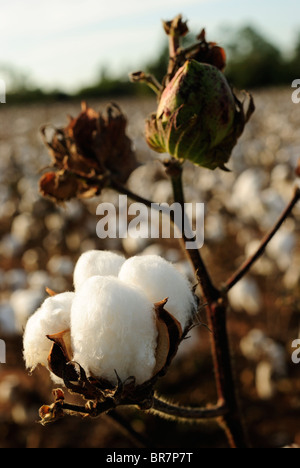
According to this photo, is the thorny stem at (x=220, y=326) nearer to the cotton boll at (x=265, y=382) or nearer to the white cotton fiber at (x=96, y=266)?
the white cotton fiber at (x=96, y=266)

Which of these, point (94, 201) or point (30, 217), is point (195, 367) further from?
point (94, 201)

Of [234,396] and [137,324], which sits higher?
[137,324]

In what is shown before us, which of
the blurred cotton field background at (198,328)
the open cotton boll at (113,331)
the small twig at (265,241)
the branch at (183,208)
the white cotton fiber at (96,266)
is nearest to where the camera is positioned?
the open cotton boll at (113,331)

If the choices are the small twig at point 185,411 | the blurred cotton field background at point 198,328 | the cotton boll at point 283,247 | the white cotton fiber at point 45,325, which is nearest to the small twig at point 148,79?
the blurred cotton field background at point 198,328

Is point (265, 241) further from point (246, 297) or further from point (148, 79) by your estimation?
point (246, 297)
